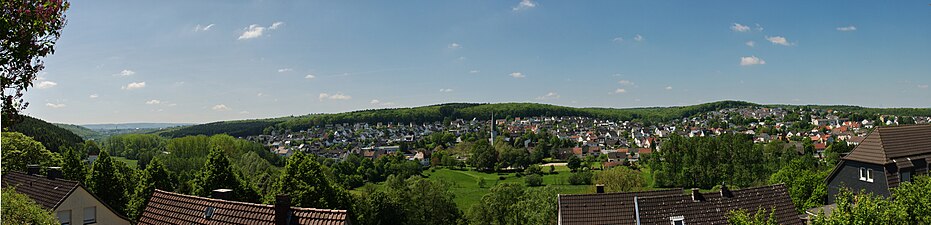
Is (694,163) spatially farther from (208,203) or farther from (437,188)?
(208,203)

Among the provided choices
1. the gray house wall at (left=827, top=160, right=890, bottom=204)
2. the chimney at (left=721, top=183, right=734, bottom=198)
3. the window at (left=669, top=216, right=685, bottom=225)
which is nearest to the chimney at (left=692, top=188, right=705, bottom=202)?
the chimney at (left=721, top=183, right=734, bottom=198)


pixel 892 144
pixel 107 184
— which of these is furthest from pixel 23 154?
pixel 892 144

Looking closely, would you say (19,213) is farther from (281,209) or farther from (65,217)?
(65,217)

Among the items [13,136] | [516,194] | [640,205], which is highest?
[13,136]

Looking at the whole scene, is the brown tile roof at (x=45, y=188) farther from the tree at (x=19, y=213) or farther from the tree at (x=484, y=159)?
the tree at (x=484, y=159)

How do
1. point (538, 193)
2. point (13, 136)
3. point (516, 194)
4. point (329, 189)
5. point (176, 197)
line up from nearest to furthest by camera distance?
point (176, 197) < point (329, 189) < point (13, 136) < point (538, 193) < point (516, 194)

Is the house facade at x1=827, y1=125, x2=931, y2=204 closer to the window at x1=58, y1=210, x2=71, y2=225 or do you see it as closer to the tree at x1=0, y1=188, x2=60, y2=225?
the tree at x1=0, y1=188, x2=60, y2=225

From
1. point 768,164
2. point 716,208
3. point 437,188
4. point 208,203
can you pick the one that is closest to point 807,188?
point 716,208

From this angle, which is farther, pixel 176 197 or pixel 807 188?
pixel 807 188

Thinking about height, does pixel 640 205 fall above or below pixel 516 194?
above
